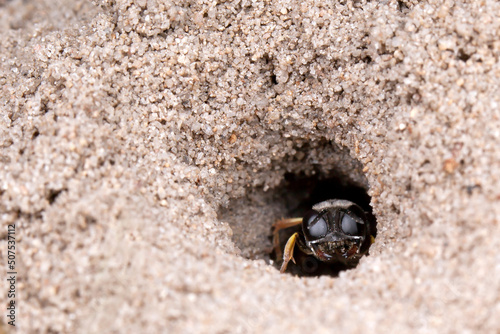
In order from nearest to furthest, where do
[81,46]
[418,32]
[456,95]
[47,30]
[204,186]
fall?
[456,95]
[418,32]
[81,46]
[204,186]
[47,30]

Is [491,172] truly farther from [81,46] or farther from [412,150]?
[81,46]

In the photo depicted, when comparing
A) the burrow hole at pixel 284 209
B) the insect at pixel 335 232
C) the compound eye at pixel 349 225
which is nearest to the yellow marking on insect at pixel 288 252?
the insect at pixel 335 232

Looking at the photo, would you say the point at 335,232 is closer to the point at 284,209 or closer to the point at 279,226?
the point at 279,226

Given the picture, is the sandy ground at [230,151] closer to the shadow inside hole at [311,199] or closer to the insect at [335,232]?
the insect at [335,232]

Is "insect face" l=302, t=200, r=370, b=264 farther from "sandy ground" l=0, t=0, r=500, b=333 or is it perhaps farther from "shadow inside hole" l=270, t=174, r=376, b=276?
"sandy ground" l=0, t=0, r=500, b=333

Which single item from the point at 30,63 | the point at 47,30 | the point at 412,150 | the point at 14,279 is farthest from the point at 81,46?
the point at 412,150

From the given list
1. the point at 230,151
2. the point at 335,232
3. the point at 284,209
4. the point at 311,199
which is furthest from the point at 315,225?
the point at 230,151
